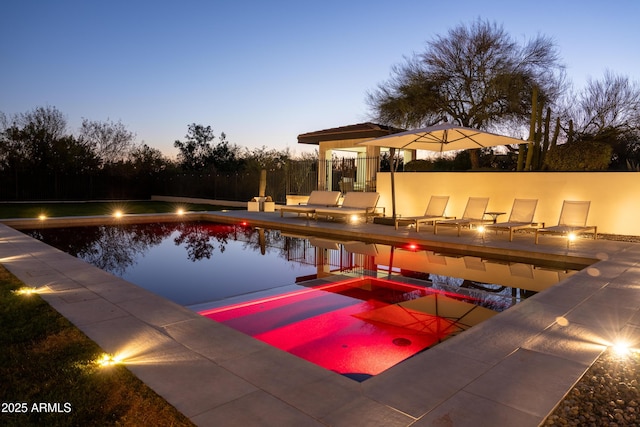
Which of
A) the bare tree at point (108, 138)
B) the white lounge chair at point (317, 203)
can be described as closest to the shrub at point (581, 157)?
the white lounge chair at point (317, 203)

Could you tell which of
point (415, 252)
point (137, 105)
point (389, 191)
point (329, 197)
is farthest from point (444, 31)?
point (137, 105)

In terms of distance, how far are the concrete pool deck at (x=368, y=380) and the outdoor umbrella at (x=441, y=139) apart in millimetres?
5671

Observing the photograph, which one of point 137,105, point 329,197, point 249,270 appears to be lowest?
point 249,270

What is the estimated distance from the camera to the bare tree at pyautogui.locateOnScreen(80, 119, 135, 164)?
26078 mm

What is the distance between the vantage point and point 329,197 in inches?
520

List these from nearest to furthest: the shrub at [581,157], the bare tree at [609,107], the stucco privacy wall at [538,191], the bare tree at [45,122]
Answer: the stucco privacy wall at [538,191] < the shrub at [581,157] < the bare tree at [609,107] < the bare tree at [45,122]

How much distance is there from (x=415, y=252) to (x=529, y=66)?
A: 12.5 m

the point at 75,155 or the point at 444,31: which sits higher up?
the point at 444,31

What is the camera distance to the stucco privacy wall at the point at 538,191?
9.76m

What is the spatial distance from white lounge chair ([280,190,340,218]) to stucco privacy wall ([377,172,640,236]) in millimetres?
1786

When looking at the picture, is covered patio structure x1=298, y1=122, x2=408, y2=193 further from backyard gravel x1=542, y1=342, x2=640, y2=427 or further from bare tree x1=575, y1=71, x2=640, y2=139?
backyard gravel x1=542, y1=342, x2=640, y2=427

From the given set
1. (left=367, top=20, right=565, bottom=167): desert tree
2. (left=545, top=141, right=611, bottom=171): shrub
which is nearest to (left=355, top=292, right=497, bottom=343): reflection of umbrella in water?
(left=545, top=141, right=611, bottom=171): shrub

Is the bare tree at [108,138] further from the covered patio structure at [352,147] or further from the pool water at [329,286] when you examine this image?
the pool water at [329,286]

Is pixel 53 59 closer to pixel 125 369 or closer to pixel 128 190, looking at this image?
pixel 128 190
